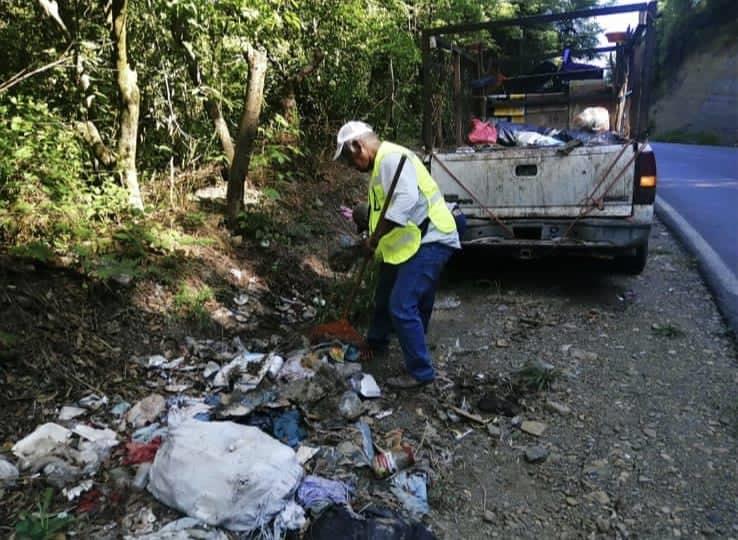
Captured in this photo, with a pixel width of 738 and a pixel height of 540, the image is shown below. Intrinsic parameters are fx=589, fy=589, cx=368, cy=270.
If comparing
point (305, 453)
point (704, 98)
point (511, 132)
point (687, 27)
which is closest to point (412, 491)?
point (305, 453)

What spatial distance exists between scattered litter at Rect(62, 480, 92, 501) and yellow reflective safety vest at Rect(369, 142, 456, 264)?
6.43 feet

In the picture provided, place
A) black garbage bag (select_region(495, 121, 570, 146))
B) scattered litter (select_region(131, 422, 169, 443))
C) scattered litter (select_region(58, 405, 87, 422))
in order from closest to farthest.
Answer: scattered litter (select_region(131, 422, 169, 443)), scattered litter (select_region(58, 405, 87, 422)), black garbage bag (select_region(495, 121, 570, 146))

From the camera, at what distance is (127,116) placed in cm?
501

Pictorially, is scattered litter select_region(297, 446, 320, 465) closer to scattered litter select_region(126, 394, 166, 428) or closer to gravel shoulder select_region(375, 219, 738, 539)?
gravel shoulder select_region(375, 219, 738, 539)

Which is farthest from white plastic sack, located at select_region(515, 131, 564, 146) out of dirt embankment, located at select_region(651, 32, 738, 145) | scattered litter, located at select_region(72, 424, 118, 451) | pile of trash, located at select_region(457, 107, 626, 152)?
dirt embankment, located at select_region(651, 32, 738, 145)

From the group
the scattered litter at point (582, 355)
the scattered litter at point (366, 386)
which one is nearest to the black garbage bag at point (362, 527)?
the scattered litter at point (366, 386)

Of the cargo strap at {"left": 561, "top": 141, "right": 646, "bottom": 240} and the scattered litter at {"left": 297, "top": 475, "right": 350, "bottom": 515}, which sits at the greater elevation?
the cargo strap at {"left": 561, "top": 141, "right": 646, "bottom": 240}

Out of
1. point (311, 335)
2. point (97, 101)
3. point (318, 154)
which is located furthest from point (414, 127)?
point (311, 335)

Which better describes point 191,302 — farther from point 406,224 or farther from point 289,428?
point 406,224

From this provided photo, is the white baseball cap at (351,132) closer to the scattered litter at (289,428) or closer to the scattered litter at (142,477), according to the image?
the scattered litter at (289,428)

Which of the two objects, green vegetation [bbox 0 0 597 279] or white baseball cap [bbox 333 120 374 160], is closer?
white baseball cap [bbox 333 120 374 160]

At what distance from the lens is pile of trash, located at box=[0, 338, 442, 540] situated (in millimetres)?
2344

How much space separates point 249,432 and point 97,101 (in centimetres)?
393

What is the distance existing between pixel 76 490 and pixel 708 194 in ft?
35.9
